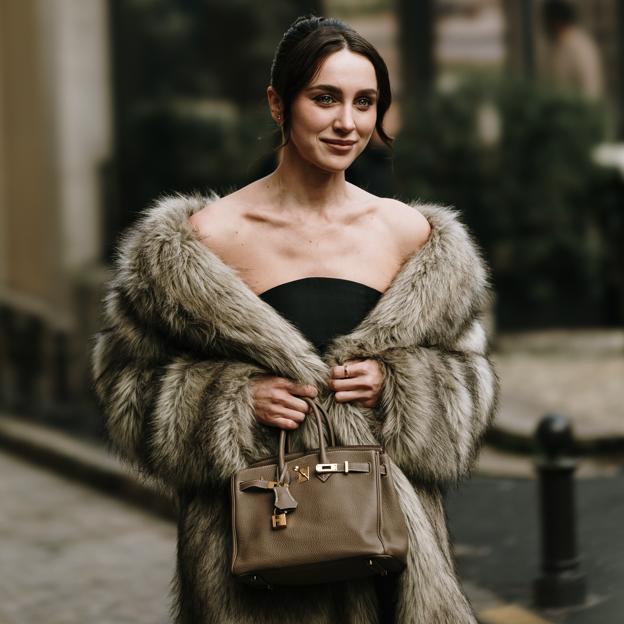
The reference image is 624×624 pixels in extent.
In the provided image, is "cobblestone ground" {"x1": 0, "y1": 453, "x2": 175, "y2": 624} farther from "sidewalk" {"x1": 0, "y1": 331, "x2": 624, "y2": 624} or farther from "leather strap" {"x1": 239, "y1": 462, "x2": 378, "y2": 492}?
"leather strap" {"x1": 239, "y1": 462, "x2": 378, "y2": 492}

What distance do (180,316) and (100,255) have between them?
29.2ft

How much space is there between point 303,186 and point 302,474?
0.73 metres

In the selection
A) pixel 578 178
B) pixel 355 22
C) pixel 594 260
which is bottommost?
pixel 594 260

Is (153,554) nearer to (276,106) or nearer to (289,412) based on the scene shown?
(289,412)

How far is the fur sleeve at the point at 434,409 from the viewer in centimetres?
300

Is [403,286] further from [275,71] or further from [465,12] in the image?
[465,12]

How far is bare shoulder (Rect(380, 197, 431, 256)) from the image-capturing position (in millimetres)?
3156

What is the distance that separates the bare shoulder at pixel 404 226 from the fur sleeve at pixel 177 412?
0.50 m

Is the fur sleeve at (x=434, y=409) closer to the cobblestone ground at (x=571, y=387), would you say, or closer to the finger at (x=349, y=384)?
the finger at (x=349, y=384)

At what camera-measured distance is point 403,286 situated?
3047mm

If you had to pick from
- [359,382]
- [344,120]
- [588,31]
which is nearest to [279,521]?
[359,382]

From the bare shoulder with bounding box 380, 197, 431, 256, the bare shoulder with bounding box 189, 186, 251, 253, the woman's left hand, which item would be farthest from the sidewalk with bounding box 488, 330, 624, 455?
the bare shoulder with bounding box 189, 186, 251, 253

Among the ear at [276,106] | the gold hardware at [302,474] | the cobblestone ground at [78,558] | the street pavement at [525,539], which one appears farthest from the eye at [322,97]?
the cobblestone ground at [78,558]

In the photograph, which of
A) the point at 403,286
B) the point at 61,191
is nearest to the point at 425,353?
the point at 403,286
